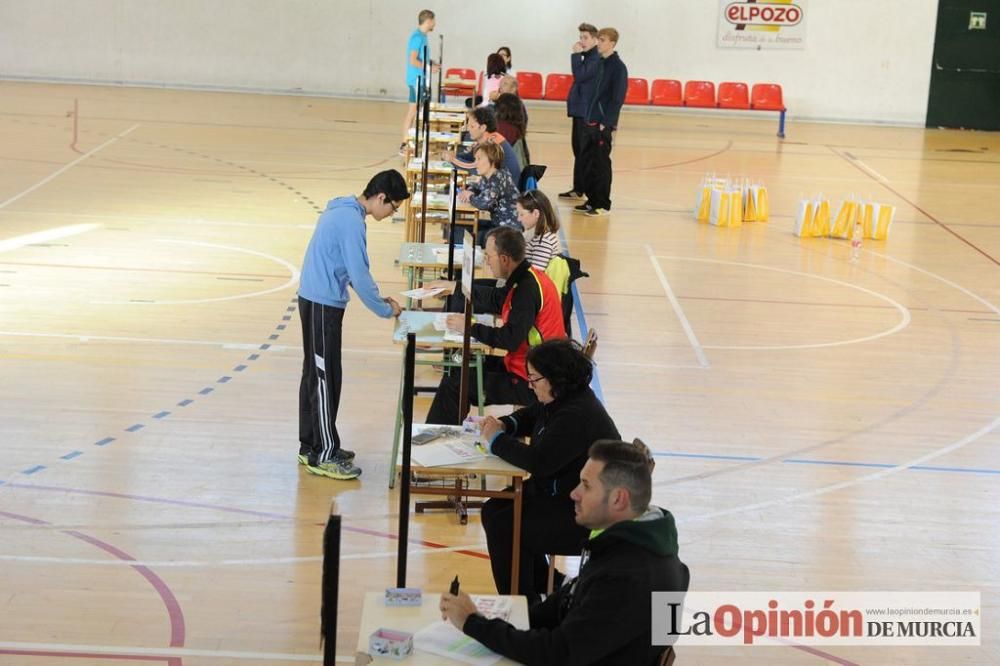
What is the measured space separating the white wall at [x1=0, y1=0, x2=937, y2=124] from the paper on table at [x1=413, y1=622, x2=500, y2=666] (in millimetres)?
23191

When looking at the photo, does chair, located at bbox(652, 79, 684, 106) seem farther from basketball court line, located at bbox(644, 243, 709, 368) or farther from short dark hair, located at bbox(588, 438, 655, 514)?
short dark hair, located at bbox(588, 438, 655, 514)

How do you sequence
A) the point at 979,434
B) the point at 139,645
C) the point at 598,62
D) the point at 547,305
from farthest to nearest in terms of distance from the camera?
1. the point at 598,62
2. the point at 979,434
3. the point at 547,305
4. the point at 139,645

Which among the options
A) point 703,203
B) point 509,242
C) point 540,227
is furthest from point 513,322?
point 703,203

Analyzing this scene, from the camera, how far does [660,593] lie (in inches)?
157

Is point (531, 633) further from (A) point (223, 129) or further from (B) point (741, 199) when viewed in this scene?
(A) point (223, 129)

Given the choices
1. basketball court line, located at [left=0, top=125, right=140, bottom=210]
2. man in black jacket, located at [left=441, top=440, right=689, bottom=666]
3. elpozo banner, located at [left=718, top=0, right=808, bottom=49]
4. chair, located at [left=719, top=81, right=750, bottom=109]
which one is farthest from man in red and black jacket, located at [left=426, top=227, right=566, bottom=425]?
elpozo banner, located at [left=718, top=0, right=808, bottom=49]

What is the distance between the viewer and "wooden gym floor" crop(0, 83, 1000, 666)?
239 inches

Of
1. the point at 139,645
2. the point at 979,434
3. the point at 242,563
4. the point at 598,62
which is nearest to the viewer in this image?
the point at 139,645

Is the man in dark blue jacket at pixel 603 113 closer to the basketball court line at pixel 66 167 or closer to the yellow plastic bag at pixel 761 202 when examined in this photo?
the yellow plastic bag at pixel 761 202

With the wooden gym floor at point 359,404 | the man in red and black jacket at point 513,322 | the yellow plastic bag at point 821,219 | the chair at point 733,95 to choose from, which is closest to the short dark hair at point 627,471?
the wooden gym floor at point 359,404

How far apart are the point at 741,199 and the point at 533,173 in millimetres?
4960

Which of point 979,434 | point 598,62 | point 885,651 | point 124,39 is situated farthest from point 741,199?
point 124,39

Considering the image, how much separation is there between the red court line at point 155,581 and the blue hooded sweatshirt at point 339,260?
5.77ft

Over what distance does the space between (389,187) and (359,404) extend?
6.98 ft
